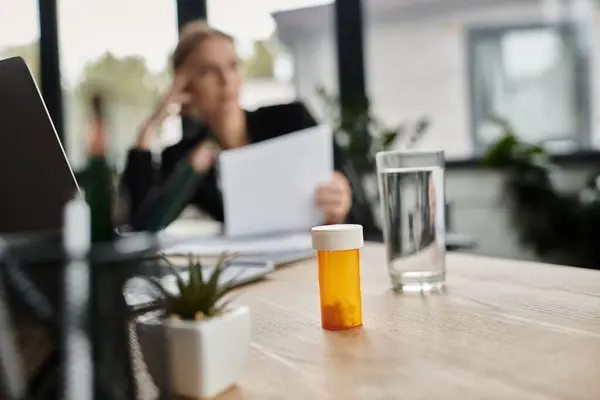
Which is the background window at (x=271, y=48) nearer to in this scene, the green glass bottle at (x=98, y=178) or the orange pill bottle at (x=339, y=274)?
the orange pill bottle at (x=339, y=274)

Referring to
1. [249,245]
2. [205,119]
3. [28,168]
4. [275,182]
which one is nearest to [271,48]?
[205,119]

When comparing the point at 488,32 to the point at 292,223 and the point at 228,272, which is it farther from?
the point at 228,272

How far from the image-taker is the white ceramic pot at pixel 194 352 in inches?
20.9

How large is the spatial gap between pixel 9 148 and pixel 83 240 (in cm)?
→ 37

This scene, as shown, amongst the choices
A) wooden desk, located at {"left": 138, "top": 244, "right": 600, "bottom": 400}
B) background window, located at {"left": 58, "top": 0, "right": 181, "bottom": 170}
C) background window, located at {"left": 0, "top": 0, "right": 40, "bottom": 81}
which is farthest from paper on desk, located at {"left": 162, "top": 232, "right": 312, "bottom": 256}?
background window, located at {"left": 0, "top": 0, "right": 40, "bottom": 81}

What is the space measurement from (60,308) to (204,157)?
1813 millimetres

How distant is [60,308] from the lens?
481 mm

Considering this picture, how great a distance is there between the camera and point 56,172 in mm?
765

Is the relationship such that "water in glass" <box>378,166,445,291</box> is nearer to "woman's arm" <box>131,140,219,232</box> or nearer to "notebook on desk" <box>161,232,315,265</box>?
"notebook on desk" <box>161,232,315,265</box>

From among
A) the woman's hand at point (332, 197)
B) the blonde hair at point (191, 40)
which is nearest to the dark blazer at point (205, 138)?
the blonde hair at point (191, 40)

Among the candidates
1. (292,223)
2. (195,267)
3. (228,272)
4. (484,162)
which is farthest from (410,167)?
(484,162)

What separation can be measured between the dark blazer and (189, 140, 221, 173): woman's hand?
7cm

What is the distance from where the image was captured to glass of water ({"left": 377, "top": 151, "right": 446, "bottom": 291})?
0.95 meters

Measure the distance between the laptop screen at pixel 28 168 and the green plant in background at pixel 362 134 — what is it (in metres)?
2.47
